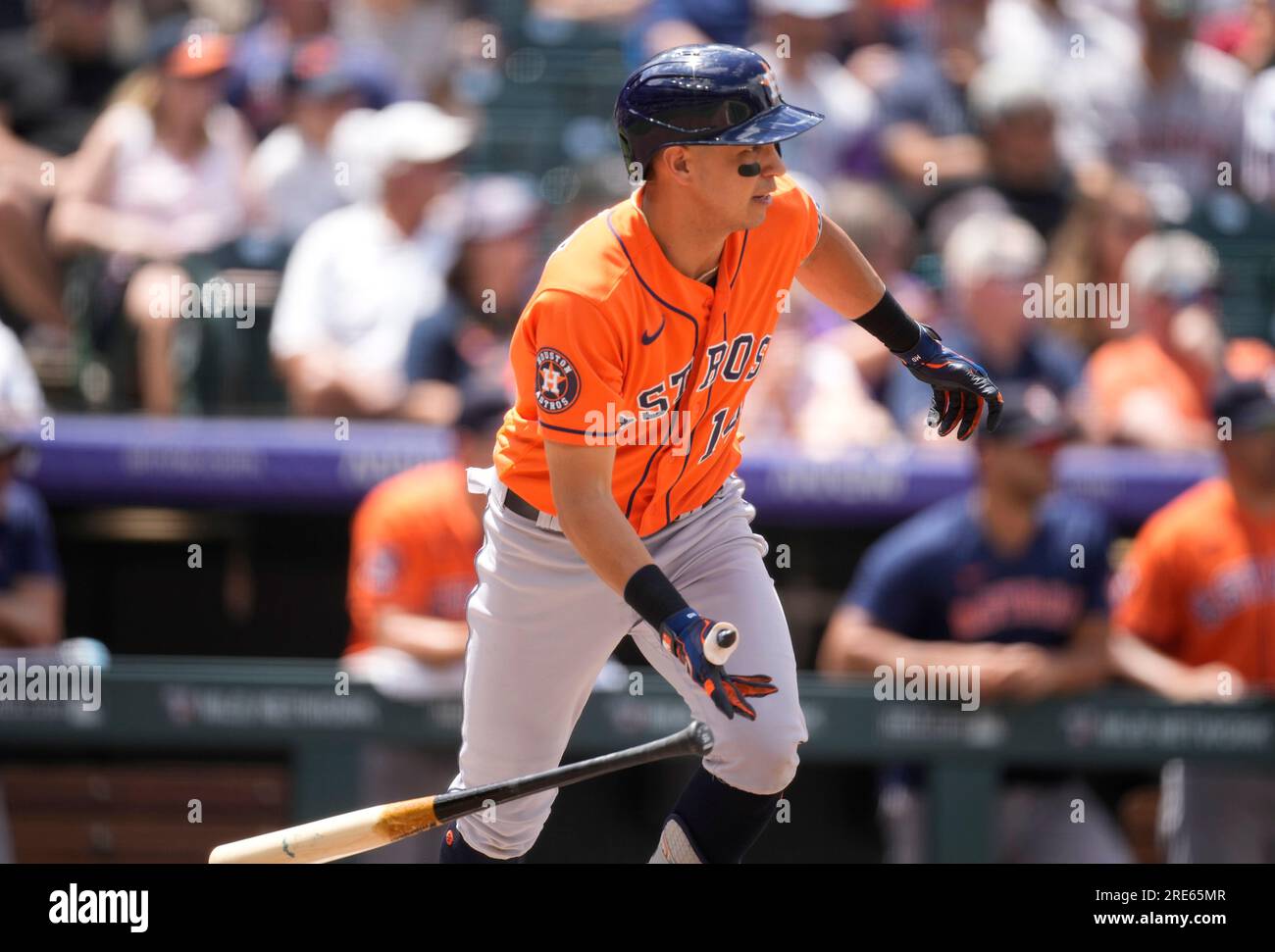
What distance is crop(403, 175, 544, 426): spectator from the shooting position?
610 cm

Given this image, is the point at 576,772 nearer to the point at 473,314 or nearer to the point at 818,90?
the point at 473,314

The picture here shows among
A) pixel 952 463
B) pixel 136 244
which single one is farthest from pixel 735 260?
pixel 136 244

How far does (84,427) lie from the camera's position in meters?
5.97

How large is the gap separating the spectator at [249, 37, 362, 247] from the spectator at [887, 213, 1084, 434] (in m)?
2.15

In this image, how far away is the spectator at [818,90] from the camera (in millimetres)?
7020

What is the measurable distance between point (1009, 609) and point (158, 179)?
3271 mm

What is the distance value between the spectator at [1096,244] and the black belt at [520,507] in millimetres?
3201

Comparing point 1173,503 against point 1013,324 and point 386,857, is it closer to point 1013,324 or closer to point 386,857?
point 1013,324

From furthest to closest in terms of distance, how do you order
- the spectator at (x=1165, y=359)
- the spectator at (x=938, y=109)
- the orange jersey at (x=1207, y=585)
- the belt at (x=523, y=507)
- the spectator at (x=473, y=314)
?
the spectator at (x=938, y=109) < the spectator at (x=1165, y=359) < the spectator at (x=473, y=314) < the orange jersey at (x=1207, y=585) < the belt at (x=523, y=507)

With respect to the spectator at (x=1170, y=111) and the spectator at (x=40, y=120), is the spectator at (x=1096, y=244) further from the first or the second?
the spectator at (x=40, y=120)

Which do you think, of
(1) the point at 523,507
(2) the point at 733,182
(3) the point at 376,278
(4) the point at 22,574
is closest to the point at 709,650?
(1) the point at 523,507

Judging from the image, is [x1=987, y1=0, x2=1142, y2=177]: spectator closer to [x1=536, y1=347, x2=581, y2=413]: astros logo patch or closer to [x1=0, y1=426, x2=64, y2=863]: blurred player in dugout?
[x1=0, y1=426, x2=64, y2=863]: blurred player in dugout

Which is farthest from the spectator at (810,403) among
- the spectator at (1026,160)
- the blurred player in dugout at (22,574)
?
the blurred player in dugout at (22,574)
